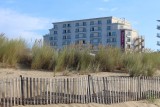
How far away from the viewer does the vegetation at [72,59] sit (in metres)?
19.0

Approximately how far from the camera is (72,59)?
67.3 ft

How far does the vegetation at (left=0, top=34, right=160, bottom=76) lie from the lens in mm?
19000

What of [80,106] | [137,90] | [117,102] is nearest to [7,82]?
[80,106]

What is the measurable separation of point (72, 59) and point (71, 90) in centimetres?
524

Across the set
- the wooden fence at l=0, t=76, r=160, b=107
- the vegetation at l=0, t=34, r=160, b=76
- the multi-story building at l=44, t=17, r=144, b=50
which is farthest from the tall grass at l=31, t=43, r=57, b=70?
the multi-story building at l=44, t=17, r=144, b=50

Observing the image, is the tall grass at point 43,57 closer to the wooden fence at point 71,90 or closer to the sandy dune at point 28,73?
the sandy dune at point 28,73

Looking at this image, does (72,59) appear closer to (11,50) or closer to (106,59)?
(106,59)

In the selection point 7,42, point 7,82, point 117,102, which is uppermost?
point 7,42

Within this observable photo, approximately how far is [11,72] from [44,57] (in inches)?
114

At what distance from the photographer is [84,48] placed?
2166 centimetres

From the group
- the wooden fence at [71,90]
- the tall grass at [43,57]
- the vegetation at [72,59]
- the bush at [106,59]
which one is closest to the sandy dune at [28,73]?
the vegetation at [72,59]

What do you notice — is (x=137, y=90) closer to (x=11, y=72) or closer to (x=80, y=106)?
(x=80, y=106)

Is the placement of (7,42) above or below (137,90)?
above

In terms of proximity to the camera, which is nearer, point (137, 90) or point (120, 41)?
point (137, 90)
